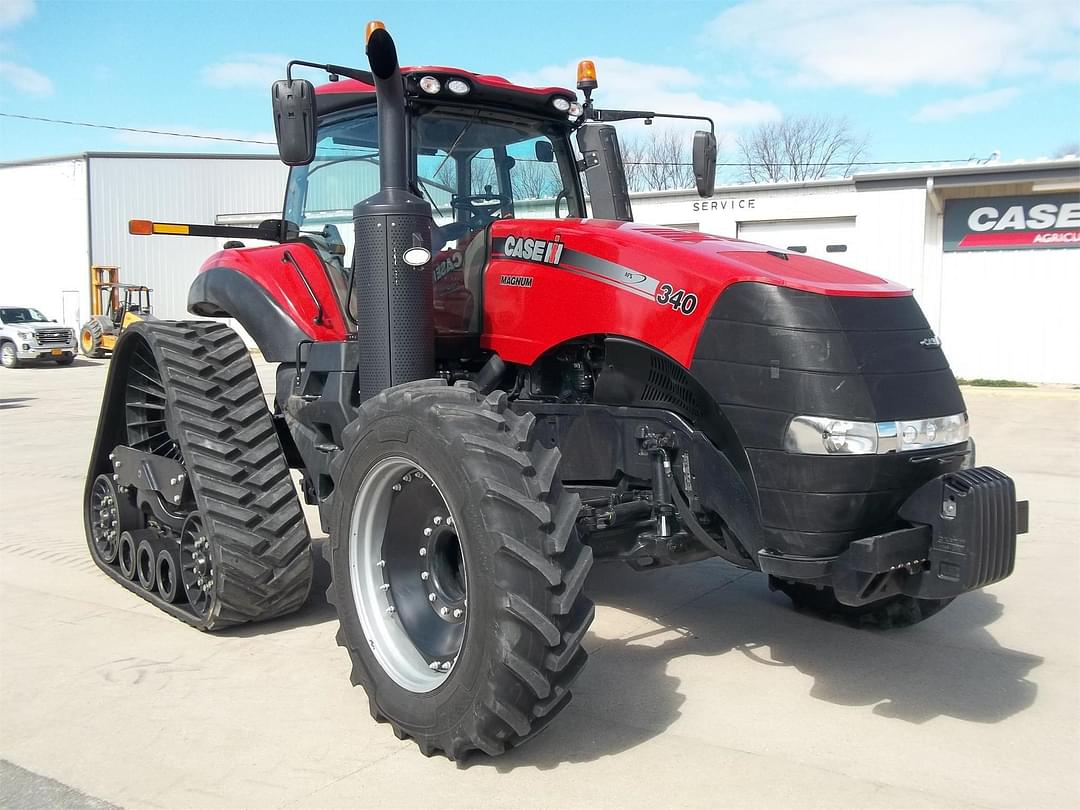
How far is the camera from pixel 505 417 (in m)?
3.55

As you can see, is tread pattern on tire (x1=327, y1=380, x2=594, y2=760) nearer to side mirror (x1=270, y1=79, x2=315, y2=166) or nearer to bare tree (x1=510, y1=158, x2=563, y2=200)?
side mirror (x1=270, y1=79, x2=315, y2=166)

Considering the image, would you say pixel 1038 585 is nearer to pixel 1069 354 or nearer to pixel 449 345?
pixel 449 345

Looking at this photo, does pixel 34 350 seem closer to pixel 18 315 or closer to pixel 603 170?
pixel 18 315

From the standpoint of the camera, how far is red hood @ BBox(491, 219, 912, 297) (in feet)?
12.0

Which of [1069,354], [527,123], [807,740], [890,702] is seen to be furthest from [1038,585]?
[1069,354]

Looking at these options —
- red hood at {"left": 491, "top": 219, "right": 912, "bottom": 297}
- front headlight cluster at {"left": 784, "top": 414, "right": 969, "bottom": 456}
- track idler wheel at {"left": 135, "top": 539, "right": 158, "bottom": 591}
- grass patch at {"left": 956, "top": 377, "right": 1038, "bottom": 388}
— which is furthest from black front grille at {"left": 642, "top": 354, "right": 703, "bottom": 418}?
grass patch at {"left": 956, "top": 377, "right": 1038, "bottom": 388}

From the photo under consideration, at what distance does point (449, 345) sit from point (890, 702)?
2.45 m

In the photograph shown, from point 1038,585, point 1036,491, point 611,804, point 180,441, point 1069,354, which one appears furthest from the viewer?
point 1069,354

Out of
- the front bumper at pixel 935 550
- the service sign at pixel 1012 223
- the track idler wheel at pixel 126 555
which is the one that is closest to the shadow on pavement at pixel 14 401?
the track idler wheel at pixel 126 555

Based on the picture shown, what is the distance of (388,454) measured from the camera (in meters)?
3.73

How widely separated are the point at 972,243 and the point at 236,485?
17.9 m

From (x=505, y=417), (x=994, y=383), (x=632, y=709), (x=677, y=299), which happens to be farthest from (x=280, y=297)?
(x=994, y=383)

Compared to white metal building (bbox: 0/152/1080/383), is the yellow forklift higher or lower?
lower

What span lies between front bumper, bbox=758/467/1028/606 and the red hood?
78 cm
